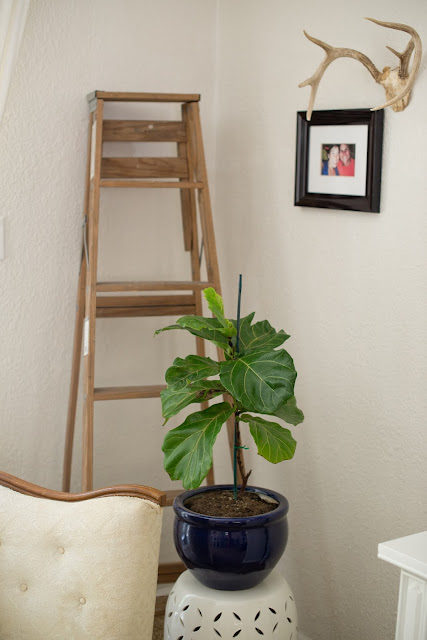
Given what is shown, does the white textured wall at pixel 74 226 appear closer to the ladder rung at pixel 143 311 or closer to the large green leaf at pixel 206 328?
the ladder rung at pixel 143 311

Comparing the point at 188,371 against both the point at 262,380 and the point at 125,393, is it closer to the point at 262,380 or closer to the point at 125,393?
the point at 262,380

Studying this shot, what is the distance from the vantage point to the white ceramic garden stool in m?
1.77

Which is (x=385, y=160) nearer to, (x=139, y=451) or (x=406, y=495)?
(x=406, y=495)

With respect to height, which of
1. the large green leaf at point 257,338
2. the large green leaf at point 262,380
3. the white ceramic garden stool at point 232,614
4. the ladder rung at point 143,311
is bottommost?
the white ceramic garden stool at point 232,614

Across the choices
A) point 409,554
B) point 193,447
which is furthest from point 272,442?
point 409,554

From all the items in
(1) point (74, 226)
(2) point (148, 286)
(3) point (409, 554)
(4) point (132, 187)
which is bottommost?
(3) point (409, 554)

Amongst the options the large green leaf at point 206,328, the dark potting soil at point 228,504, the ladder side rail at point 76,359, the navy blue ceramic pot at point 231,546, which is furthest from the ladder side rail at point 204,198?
the navy blue ceramic pot at point 231,546

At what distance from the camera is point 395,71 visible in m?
1.86

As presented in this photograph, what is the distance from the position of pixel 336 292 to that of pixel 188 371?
21.9 inches

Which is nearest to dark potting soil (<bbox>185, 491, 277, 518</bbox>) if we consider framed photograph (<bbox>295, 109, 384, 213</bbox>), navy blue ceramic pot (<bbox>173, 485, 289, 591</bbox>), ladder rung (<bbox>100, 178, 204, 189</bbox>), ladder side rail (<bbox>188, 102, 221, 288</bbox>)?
navy blue ceramic pot (<bbox>173, 485, 289, 591</bbox>)

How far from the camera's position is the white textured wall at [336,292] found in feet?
6.29

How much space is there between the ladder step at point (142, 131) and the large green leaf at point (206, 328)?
78 cm

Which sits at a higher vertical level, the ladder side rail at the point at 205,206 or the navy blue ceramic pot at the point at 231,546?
the ladder side rail at the point at 205,206

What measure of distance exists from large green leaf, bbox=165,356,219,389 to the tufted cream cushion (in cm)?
32
